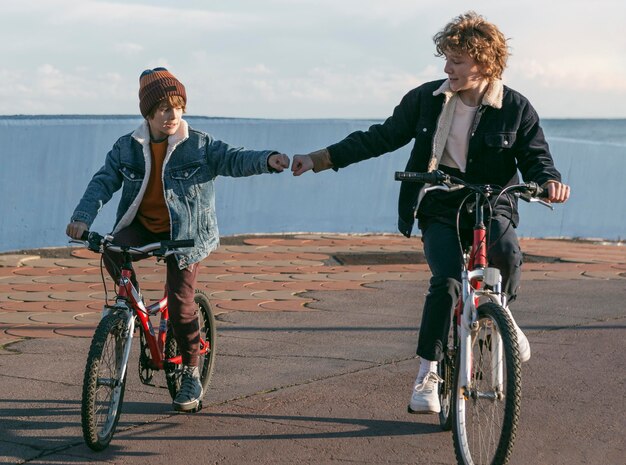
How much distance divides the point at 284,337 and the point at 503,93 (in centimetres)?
278

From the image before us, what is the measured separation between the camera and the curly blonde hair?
5137mm

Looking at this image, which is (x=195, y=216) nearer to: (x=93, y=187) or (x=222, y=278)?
(x=93, y=187)

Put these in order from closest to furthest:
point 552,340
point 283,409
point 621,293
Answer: point 283,409
point 552,340
point 621,293

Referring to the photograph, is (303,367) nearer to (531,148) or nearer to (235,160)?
(235,160)

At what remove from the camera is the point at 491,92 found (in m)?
5.26

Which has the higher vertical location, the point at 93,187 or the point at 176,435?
the point at 93,187

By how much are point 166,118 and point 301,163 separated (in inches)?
24.7

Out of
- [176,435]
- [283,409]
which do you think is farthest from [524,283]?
[176,435]

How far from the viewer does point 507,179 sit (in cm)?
536

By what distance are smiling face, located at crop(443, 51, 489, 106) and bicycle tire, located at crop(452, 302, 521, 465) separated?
1108 mm

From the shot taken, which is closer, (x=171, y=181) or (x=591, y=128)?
(x=171, y=181)

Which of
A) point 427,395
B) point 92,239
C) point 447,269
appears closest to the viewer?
point 92,239

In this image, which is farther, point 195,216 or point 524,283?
point 524,283

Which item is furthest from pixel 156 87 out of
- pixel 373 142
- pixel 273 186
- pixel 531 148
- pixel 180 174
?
pixel 273 186
